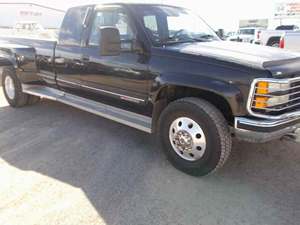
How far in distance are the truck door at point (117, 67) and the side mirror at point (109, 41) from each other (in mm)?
263

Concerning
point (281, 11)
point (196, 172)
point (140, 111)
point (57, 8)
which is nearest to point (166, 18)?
point (140, 111)

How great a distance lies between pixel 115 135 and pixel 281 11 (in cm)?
3069

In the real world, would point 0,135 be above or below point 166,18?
below

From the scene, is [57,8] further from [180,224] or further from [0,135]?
[180,224]

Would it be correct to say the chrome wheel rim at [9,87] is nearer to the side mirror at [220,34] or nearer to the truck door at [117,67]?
the truck door at [117,67]

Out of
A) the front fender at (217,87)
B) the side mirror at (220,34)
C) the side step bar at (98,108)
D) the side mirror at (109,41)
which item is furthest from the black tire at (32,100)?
the front fender at (217,87)

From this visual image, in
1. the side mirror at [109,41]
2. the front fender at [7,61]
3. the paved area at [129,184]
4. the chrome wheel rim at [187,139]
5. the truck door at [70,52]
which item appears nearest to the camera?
the paved area at [129,184]

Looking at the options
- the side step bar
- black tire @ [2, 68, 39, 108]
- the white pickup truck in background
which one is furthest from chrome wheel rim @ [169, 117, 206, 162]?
the white pickup truck in background

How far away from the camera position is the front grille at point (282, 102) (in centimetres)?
291

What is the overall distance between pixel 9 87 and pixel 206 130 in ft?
14.8

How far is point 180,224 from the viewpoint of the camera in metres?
2.70

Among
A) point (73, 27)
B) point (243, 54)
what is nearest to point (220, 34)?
point (243, 54)

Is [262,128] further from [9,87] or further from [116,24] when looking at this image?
[9,87]

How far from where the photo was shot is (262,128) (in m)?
2.90
